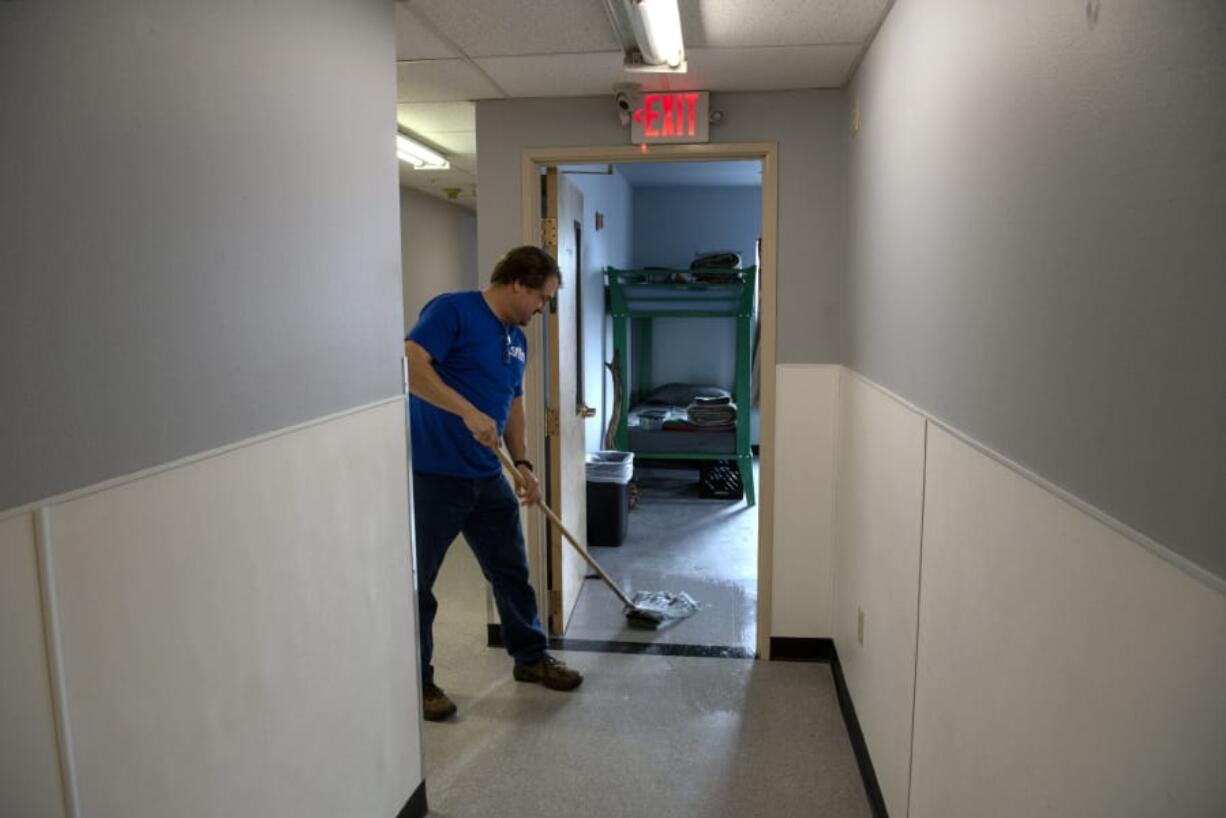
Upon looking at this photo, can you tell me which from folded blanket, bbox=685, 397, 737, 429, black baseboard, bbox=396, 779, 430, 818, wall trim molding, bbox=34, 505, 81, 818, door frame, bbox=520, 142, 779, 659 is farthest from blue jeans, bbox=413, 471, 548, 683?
folded blanket, bbox=685, 397, 737, 429

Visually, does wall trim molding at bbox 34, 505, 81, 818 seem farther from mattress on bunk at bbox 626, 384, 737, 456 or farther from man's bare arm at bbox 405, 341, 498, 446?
mattress on bunk at bbox 626, 384, 737, 456

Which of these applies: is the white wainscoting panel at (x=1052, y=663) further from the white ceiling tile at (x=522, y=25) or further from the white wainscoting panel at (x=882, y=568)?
the white ceiling tile at (x=522, y=25)

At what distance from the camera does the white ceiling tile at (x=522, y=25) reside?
220 centimetres

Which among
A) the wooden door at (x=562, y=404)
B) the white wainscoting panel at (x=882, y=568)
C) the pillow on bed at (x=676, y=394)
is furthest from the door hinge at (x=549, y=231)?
the pillow on bed at (x=676, y=394)

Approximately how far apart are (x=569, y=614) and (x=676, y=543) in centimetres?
129

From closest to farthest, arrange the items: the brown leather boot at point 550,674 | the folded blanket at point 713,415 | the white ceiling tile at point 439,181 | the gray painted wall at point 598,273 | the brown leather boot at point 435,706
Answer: the brown leather boot at point 435,706, the brown leather boot at point 550,674, the gray painted wall at point 598,273, the white ceiling tile at point 439,181, the folded blanket at point 713,415

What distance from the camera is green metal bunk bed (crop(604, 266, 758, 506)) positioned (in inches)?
224

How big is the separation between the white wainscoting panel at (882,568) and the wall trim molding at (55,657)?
5.21 ft

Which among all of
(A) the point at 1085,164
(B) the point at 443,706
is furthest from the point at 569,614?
(A) the point at 1085,164

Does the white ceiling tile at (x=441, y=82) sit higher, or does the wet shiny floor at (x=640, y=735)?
the white ceiling tile at (x=441, y=82)

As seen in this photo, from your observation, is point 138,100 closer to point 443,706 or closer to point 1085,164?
point 1085,164

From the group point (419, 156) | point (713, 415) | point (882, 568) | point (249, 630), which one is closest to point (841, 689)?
point (882, 568)

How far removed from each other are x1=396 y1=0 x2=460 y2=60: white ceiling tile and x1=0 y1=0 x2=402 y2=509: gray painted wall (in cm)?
42

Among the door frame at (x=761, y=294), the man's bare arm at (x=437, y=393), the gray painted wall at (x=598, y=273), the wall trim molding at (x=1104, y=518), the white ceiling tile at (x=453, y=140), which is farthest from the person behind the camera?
the gray painted wall at (x=598, y=273)
